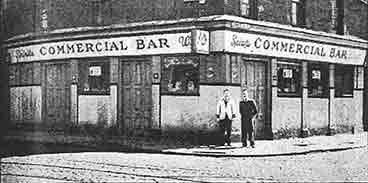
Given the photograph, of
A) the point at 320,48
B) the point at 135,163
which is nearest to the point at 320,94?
the point at 320,48

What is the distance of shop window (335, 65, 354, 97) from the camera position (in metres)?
24.5

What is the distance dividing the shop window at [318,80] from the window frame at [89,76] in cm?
751

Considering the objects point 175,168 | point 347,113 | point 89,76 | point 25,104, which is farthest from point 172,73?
point 347,113

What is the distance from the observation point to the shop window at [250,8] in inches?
775

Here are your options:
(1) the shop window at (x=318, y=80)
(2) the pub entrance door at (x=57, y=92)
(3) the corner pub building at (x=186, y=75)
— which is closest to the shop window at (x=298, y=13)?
(3) the corner pub building at (x=186, y=75)

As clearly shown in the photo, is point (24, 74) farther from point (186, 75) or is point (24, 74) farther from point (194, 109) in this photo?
point (194, 109)

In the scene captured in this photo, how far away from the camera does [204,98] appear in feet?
62.4

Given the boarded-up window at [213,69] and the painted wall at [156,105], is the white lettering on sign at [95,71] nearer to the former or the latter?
the painted wall at [156,105]

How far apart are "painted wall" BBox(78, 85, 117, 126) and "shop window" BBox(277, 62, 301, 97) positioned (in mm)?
5851

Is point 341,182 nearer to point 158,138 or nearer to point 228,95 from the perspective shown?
point 228,95

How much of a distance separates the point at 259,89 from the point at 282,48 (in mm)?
1655

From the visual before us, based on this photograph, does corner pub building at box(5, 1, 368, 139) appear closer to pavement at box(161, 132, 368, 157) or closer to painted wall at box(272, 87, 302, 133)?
painted wall at box(272, 87, 302, 133)

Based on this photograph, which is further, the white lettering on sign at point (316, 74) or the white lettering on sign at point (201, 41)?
the white lettering on sign at point (316, 74)

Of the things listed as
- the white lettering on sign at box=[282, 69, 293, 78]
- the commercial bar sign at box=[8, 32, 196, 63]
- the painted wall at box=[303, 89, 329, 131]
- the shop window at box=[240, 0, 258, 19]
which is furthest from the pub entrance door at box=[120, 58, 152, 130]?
the painted wall at box=[303, 89, 329, 131]
